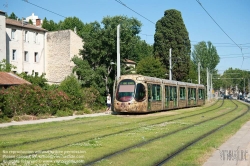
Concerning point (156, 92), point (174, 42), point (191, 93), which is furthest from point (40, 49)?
point (156, 92)

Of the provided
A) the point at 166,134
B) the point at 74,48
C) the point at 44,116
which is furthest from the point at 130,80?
the point at 74,48

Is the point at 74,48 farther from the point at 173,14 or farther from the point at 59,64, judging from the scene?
the point at 173,14

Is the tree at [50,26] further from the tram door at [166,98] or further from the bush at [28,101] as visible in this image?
the bush at [28,101]

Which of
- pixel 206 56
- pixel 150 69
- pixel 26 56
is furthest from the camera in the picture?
pixel 206 56

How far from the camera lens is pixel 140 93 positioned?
26.4m

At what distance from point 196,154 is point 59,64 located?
42.4m

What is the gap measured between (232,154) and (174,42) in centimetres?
5742

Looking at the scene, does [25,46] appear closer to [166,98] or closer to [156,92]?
[166,98]

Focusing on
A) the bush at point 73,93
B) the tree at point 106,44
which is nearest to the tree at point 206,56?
the tree at point 106,44

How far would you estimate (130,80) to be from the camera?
87.6 feet

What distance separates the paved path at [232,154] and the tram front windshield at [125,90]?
1371cm

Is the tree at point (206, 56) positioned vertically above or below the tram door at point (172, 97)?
above

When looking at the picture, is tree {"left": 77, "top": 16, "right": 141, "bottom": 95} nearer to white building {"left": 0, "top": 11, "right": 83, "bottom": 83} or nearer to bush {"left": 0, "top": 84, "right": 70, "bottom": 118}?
white building {"left": 0, "top": 11, "right": 83, "bottom": 83}

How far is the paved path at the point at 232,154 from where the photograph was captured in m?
8.75
